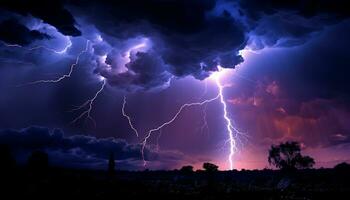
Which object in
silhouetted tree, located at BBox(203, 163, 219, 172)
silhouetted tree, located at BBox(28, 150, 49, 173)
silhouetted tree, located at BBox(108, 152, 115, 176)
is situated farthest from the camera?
silhouetted tree, located at BBox(203, 163, 219, 172)

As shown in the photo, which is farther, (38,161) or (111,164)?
(111,164)

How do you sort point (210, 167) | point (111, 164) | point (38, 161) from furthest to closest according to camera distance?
point (210, 167), point (111, 164), point (38, 161)

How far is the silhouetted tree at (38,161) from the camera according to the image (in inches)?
1975

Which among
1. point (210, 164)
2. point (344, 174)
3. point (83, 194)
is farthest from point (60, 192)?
point (344, 174)

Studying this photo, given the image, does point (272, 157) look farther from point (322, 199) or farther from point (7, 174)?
point (7, 174)

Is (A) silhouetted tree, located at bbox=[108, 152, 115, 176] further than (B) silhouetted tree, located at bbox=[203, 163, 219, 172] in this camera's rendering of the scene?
No

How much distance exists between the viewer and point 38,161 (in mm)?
51531

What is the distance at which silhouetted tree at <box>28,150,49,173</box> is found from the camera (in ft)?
165

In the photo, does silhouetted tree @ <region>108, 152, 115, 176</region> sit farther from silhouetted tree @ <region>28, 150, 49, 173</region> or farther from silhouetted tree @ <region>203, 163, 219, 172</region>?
silhouetted tree @ <region>203, 163, 219, 172</region>

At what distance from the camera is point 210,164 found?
70688mm

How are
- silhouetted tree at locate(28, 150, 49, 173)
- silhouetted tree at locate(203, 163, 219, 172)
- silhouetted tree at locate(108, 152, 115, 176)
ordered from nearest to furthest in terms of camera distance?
1. silhouetted tree at locate(28, 150, 49, 173)
2. silhouetted tree at locate(108, 152, 115, 176)
3. silhouetted tree at locate(203, 163, 219, 172)

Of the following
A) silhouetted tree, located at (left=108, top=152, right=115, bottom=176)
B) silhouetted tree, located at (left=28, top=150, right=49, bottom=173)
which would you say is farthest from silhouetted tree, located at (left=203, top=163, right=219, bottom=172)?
silhouetted tree, located at (left=28, top=150, right=49, bottom=173)

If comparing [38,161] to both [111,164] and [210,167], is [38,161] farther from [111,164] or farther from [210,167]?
[210,167]

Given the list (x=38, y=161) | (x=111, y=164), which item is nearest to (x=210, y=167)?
(x=111, y=164)
